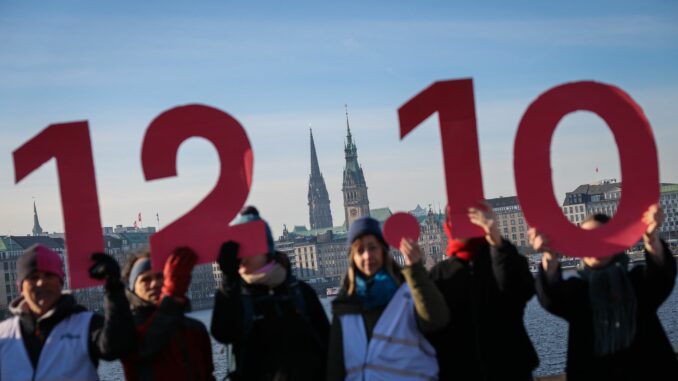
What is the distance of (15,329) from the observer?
5715mm

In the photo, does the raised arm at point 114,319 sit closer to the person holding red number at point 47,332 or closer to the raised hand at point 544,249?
the person holding red number at point 47,332

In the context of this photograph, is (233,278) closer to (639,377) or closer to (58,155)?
(58,155)

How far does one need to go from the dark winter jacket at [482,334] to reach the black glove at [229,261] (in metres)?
1.14

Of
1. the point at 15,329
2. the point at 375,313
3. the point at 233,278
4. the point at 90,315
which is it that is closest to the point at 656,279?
the point at 375,313

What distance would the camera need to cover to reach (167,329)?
548cm

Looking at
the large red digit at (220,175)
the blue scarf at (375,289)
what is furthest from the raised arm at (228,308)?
the blue scarf at (375,289)

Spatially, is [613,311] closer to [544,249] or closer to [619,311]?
[619,311]

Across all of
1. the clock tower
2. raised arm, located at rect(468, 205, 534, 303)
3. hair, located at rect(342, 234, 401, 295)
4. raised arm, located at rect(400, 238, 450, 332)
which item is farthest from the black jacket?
the clock tower

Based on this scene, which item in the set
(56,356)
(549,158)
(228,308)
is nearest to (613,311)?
(549,158)

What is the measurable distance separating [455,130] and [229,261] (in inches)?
58.9

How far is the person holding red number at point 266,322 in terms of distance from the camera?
5516 mm

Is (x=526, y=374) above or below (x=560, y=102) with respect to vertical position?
below

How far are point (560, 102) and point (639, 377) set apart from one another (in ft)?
5.23

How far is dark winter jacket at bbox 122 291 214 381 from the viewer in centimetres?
549
